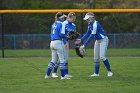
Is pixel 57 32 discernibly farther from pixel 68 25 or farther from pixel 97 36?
pixel 97 36

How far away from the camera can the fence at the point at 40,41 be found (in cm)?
3166

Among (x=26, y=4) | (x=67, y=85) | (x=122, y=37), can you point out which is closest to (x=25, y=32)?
(x=122, y=37)

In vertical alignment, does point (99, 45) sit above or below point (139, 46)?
above

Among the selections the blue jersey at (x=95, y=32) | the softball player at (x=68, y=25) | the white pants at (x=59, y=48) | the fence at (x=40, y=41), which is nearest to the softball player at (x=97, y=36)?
the blue jersey at (x=95, y=32)

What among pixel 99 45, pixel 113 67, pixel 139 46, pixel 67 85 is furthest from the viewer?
pixel 139 46

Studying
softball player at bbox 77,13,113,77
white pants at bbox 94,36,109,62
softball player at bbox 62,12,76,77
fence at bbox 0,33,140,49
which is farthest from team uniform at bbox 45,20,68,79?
fence at bbox 0,33,140,49

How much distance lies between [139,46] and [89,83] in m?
18.6

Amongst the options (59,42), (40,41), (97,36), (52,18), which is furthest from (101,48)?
(40,41)

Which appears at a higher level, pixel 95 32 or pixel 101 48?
pixel 95 32

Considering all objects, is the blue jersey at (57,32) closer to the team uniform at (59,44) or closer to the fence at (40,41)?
the team uniform at (59,44)

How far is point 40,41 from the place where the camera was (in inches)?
1261

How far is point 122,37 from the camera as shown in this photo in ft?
106

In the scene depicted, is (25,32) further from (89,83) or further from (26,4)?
(89,83)

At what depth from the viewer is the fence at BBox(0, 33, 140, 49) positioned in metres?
31.7
